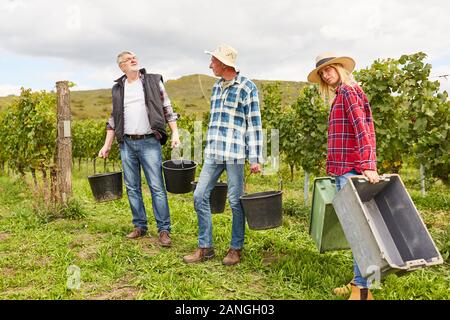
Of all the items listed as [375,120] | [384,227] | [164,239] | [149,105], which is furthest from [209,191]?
[375,120]

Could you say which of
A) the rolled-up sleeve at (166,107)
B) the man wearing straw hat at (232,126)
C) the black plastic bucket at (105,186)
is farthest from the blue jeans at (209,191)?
the black plastic bucket at (105,186)

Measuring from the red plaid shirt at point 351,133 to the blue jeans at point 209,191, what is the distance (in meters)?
0.87

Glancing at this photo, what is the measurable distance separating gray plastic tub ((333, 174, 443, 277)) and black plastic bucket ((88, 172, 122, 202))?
2924 mm

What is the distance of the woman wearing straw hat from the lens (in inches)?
115

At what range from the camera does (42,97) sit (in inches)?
314

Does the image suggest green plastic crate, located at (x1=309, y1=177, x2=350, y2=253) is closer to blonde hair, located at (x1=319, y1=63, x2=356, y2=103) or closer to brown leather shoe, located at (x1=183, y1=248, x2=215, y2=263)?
blonde hair, located at (x1=319, y1=63, x2=356, y2=103)

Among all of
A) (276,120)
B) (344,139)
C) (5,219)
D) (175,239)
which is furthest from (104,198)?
(276,120)

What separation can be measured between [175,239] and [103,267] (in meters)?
1.07

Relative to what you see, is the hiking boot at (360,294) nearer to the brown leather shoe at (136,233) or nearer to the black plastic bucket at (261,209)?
the black plastic bucket at (261,209)

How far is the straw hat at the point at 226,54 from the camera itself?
3.64 meters

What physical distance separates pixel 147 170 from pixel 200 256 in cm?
106

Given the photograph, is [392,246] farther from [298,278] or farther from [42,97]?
[42,97]

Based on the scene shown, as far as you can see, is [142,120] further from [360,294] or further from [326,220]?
[360,294]
